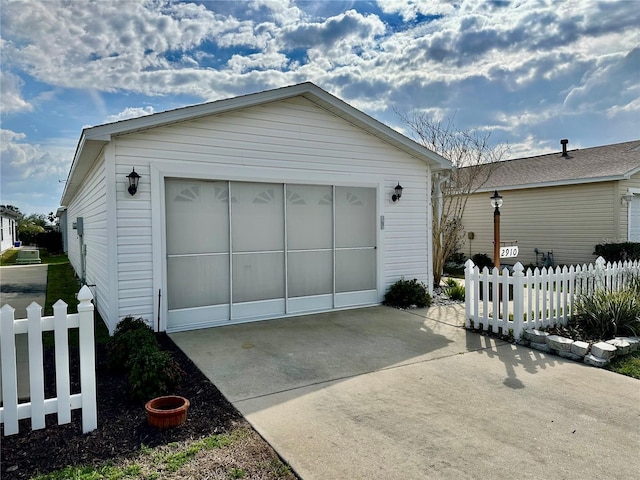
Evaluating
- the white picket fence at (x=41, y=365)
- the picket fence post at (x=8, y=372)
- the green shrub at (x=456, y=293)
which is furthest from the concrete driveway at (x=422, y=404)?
the green shrub at (x=456, y=293)

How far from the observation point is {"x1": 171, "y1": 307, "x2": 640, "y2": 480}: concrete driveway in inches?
108

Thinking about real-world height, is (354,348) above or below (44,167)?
below

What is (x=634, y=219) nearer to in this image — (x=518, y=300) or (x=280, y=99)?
(x=518, y=300)

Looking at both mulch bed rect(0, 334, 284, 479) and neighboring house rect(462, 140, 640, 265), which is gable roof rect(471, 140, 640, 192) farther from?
mulch bed rect(0, 334, 284, 479)

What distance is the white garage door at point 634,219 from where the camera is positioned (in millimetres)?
12547

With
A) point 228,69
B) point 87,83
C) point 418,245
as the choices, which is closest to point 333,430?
point 418,245

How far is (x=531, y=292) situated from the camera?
552cm

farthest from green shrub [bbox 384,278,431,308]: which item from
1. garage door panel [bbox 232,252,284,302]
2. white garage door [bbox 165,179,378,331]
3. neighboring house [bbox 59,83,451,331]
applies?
garage door panel [bbox 232,252,284,302]

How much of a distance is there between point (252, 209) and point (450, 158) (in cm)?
772

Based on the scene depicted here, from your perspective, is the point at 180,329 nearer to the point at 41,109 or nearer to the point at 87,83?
the point at 87,83

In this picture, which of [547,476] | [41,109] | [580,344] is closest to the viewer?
[547,476]

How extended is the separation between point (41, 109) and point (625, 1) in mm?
12436

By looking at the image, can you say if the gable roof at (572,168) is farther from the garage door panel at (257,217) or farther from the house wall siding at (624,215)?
the garage door panel at (257,217)

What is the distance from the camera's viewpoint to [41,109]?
9430 millimetres
